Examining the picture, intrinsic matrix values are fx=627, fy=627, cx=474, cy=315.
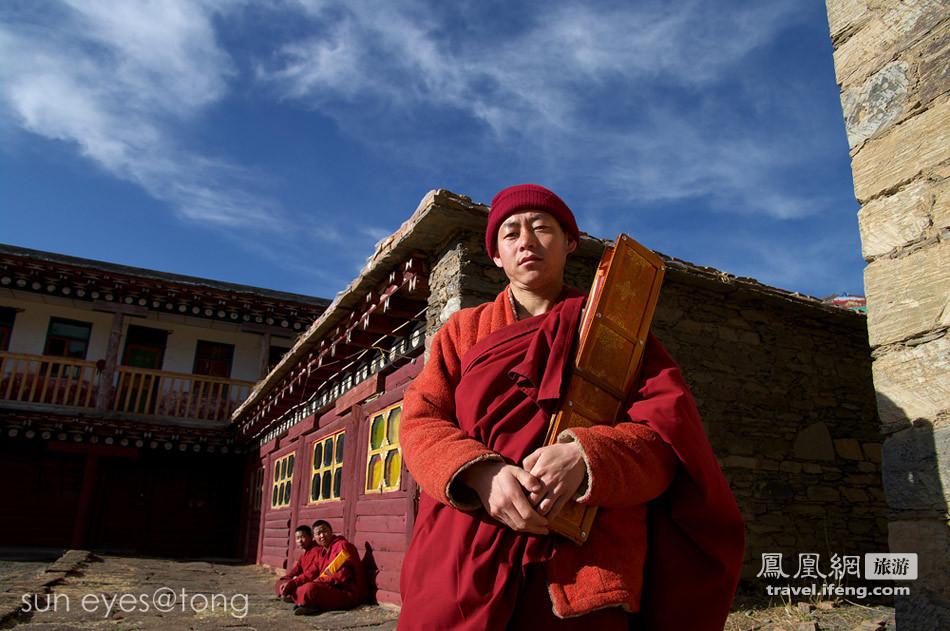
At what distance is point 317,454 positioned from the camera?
8.21 meters

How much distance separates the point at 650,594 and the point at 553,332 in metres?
0.58

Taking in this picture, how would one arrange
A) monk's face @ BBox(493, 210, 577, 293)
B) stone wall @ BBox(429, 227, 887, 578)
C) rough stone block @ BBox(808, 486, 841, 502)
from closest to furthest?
1. monk's face @ BBox(493, 210, 577, 293)
2. stone wall @ BBox(429, 227, 887, 578)
3. rough stone block @ BBox(808, 486, 841, 502)

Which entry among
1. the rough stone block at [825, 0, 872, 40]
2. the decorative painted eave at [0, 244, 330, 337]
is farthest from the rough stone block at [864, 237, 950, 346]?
the decorative painted eave at [0, 244, 330, 337]

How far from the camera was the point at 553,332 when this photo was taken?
1.44 m

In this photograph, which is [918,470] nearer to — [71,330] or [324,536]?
[324,536]

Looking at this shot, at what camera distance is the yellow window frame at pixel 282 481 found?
973 cm

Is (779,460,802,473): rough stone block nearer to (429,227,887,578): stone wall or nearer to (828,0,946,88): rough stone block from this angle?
(429,227,887,578): stone wall

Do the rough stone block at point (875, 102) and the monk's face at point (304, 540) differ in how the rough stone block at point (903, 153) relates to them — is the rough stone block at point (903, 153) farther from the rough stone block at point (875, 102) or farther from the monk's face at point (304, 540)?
the monk's face at point (304, 540)

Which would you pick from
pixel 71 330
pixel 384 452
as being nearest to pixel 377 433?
pixel 384 452

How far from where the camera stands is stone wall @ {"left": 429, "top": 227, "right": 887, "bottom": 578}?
215 inches

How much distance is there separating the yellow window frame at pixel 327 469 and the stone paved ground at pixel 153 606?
1240 millimetres

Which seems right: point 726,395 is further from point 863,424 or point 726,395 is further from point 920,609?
point 920,609

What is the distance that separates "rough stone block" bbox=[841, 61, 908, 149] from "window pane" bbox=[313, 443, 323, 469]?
696 centimetres

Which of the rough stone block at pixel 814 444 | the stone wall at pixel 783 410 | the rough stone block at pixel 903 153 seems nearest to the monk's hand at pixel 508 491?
the rough stone block at pixel 903 153
